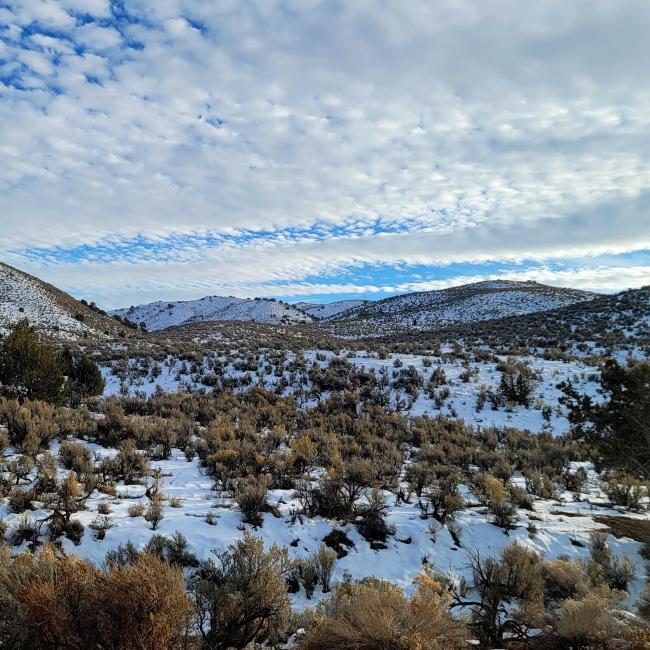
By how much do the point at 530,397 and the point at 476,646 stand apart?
14.1 meters

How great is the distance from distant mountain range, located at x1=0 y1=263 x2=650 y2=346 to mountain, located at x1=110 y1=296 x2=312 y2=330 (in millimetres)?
223

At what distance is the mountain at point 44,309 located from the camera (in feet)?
122

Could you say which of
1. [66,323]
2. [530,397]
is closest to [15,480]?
[530,397]

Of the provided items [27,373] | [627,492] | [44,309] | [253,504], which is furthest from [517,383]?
[44,309]

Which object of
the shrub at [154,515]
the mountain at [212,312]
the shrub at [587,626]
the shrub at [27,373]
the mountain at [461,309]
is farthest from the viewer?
the mountain at [212,312]

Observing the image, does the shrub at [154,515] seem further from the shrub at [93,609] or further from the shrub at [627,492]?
the shrub at [627,492]

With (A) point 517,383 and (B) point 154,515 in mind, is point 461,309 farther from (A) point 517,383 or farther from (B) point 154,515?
(B) point 154,515

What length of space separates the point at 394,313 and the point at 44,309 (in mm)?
47504

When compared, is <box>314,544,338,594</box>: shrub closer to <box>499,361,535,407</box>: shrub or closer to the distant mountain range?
<box>499,361,535,407</box>: shrub

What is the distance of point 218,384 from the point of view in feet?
61.6

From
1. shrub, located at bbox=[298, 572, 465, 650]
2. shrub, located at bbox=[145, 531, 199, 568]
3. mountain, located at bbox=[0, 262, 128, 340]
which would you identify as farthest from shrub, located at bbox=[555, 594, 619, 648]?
mountain, located at bbox=[0, 262, 128, 340]

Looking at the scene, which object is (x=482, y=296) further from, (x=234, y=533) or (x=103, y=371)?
(x=234, y=533)

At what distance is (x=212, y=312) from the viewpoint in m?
86.2

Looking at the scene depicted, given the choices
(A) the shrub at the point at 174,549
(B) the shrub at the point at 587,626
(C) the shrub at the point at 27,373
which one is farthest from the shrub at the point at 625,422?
(C) the shrub at the point at 27,373
